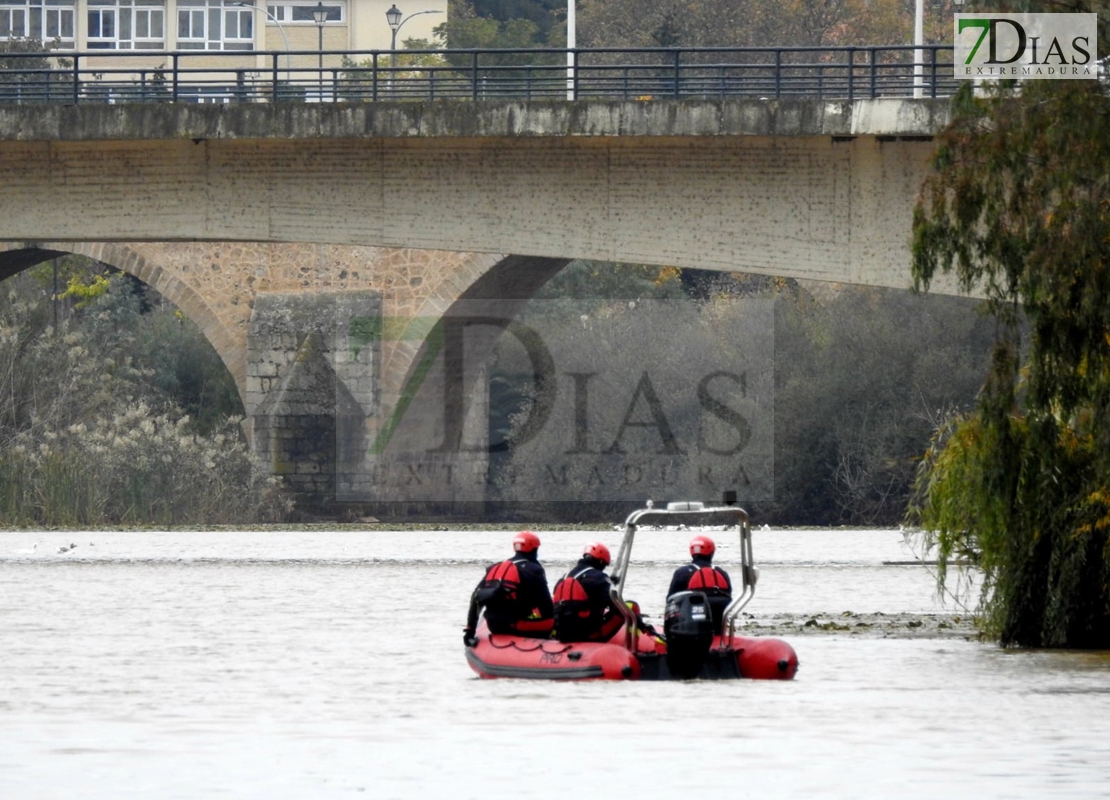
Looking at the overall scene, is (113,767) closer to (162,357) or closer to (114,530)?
(114,530)

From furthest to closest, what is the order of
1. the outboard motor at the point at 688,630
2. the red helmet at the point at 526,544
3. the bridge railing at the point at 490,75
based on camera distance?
the bridge railing at the point at 490,75 → the red helmet at the point at 526,544 → the outboard motor at the point at 688,630

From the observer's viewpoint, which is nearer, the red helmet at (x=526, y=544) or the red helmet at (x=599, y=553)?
the red helmet at (x=599, y=553)

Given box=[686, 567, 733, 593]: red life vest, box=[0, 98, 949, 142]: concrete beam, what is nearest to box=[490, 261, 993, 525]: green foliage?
box=[0, 98, 949, 142]: concrete beam

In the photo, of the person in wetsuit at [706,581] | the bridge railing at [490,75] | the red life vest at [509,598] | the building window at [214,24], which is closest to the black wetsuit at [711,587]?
the person in wetsuit at [706,581]

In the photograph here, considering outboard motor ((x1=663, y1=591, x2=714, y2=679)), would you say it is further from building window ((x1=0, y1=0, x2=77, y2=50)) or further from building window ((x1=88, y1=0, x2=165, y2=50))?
building window ((x1=0, y1=0, x2=77, y2=50))

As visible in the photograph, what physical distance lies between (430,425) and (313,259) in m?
4.50

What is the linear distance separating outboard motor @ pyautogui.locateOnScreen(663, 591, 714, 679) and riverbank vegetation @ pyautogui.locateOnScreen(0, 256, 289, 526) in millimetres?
29746

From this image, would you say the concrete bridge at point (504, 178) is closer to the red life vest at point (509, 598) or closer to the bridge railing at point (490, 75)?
the bridge railing at point (490, 75)

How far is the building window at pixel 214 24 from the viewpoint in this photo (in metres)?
95.4

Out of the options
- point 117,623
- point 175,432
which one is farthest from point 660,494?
point 117,623

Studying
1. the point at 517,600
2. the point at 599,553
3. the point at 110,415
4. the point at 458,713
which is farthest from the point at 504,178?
the point at 110,415

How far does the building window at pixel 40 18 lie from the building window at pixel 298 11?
7686mm

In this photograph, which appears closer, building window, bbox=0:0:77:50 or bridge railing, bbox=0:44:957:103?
bridge railing, bbox=0:44:957:103

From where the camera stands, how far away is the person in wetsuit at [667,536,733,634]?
2094cm
